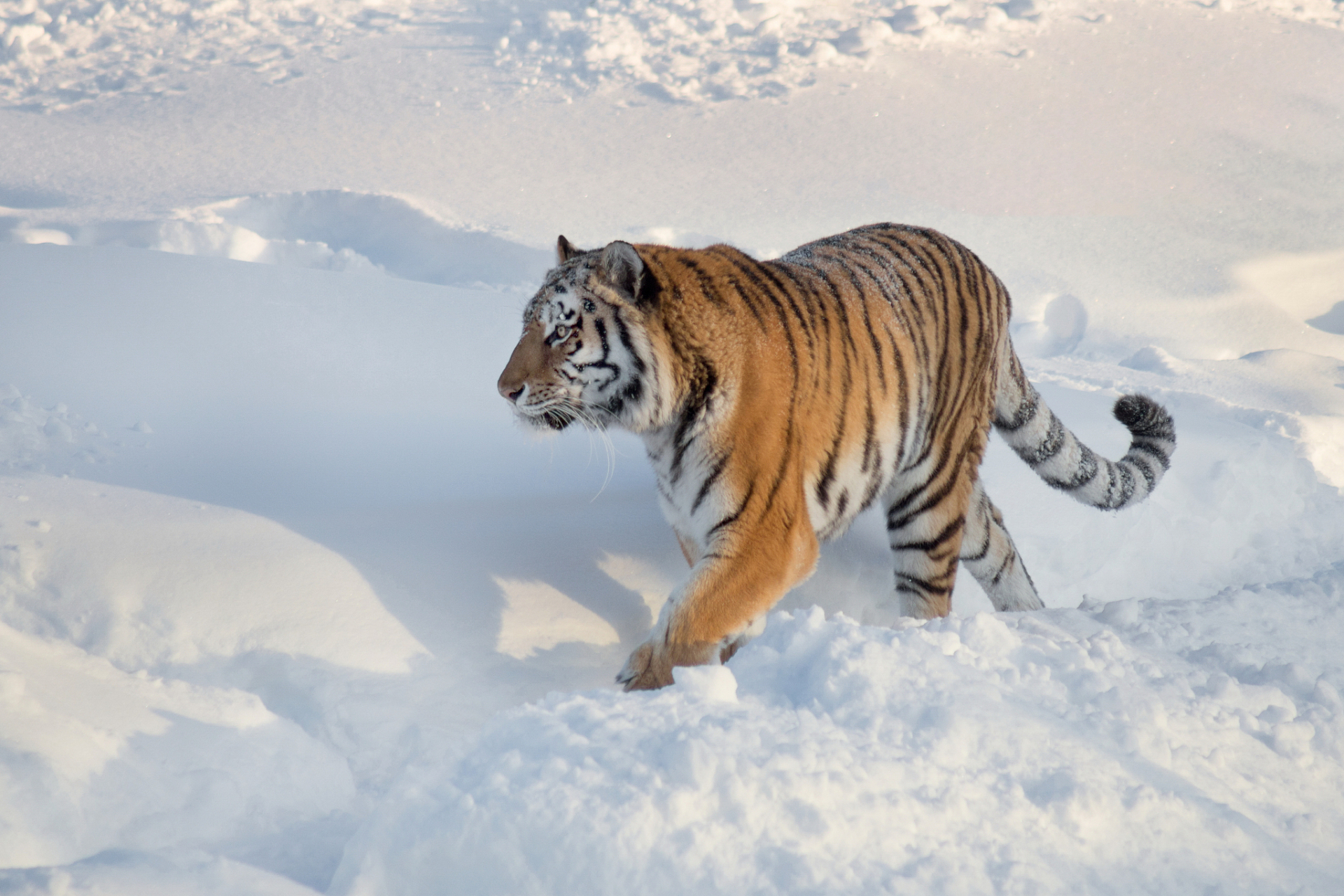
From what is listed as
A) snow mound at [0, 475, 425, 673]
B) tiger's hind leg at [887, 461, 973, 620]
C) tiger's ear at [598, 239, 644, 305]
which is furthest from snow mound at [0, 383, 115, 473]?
tiger's hind leg at [887, 461, 973, 620]

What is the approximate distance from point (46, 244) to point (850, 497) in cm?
400

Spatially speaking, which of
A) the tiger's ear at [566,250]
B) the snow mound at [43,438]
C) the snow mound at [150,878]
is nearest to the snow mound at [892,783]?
the snow mound at [150,878]

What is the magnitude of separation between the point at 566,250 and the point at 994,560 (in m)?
1.67

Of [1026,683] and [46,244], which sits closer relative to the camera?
[1026,683]

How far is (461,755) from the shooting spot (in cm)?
143

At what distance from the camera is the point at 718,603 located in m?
1.95

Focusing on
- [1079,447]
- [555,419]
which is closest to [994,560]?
[1079,447]

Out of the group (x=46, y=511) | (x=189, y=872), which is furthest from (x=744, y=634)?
(x=46, y=511)

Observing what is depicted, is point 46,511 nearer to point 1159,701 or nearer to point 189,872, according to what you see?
point 189,872

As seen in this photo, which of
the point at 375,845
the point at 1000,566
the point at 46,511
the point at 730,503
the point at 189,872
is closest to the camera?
the point at 189,872

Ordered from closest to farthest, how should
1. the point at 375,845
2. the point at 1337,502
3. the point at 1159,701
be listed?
the point at 375,845
the point at 1159,701
the point at 1337,502

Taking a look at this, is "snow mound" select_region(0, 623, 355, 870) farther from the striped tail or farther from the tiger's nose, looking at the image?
the striped tail

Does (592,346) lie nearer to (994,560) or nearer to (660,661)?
(660,661)

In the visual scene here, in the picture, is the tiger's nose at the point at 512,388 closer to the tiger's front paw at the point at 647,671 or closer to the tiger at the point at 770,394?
the tiger at the point at 770,394
